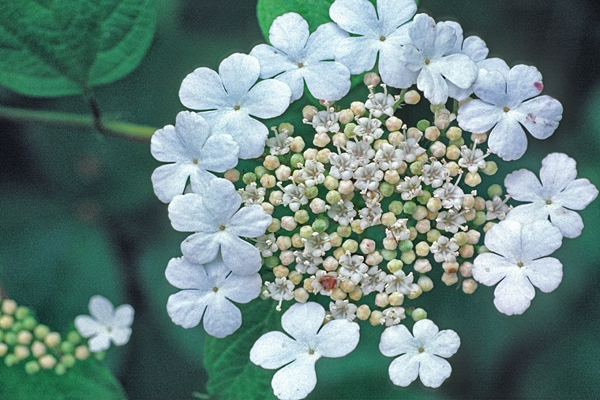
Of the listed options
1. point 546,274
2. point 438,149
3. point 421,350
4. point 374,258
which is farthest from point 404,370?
point 438,149

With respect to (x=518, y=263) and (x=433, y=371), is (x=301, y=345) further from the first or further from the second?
(x=518, y=263)

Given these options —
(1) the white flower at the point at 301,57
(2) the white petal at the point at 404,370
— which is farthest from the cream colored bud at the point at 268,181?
(2) the white petal at the point at 404,370

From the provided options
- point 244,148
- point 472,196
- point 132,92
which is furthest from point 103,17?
point 472,196

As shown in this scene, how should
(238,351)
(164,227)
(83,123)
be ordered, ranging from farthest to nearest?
1. (164,227)
2. (83,123)
3. (238,351)

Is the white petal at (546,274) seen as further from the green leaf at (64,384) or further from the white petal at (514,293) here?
the green leaf at (64,384)

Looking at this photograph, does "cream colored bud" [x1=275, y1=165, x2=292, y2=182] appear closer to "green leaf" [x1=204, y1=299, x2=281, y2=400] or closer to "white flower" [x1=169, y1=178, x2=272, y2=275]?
"white flower" [x1=169, y1=178, x2=272, y2=275]

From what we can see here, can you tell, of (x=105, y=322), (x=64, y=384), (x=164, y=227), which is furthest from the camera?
(x=164, y=227)

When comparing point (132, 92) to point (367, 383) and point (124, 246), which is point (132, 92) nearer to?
point (124, 246)

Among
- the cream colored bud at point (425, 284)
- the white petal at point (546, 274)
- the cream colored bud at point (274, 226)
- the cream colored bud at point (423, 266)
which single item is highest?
the white petal at point (546, 274)
